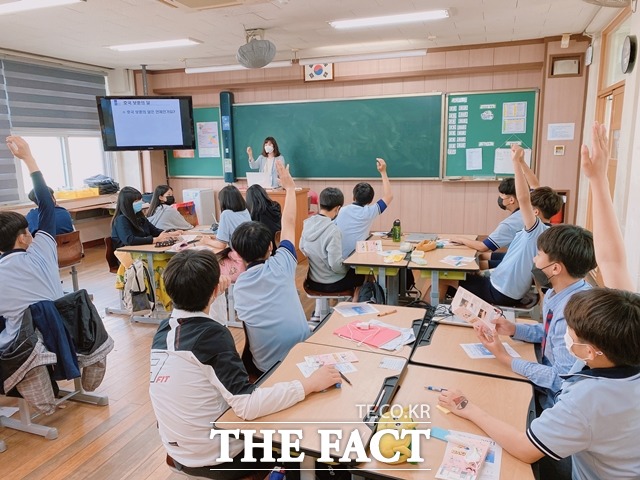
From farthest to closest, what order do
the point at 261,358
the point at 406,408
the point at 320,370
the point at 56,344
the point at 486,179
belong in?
the point at 486,179
the point at 56,344
the point at 261,358
the point at 320,370
the point at 406,408

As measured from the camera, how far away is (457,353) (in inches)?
79.4

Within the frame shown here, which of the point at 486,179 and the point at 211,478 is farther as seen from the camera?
the point at 486,179

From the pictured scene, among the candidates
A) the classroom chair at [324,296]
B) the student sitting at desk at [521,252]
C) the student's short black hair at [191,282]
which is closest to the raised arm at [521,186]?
the student sitting at desk at [521,252]

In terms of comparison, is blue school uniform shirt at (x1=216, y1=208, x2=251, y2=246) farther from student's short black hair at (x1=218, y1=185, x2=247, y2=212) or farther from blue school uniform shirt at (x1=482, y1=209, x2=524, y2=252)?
blue school uniform shirt at (x1=482, y1=209, x2=524, y2=252)

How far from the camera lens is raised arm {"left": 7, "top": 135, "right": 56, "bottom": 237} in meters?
2.61

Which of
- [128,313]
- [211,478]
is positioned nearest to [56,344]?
[211,478]

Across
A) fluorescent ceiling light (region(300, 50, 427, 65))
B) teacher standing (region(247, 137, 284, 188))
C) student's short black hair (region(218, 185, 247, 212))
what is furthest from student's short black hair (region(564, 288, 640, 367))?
teacher standing (region(247, 137, 284, 188))

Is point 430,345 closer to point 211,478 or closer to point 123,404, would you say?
point 211,478

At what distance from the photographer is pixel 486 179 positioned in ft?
20.8

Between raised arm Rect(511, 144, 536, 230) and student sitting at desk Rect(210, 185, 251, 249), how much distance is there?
259 centimetres

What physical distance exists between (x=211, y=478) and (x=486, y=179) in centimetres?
566

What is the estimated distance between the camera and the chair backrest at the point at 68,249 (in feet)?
14.5

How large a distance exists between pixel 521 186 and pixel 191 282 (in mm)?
2047

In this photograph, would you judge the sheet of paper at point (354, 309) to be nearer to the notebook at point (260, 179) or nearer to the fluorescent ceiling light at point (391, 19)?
the fluorescent ceiling light at point (391, 19)
